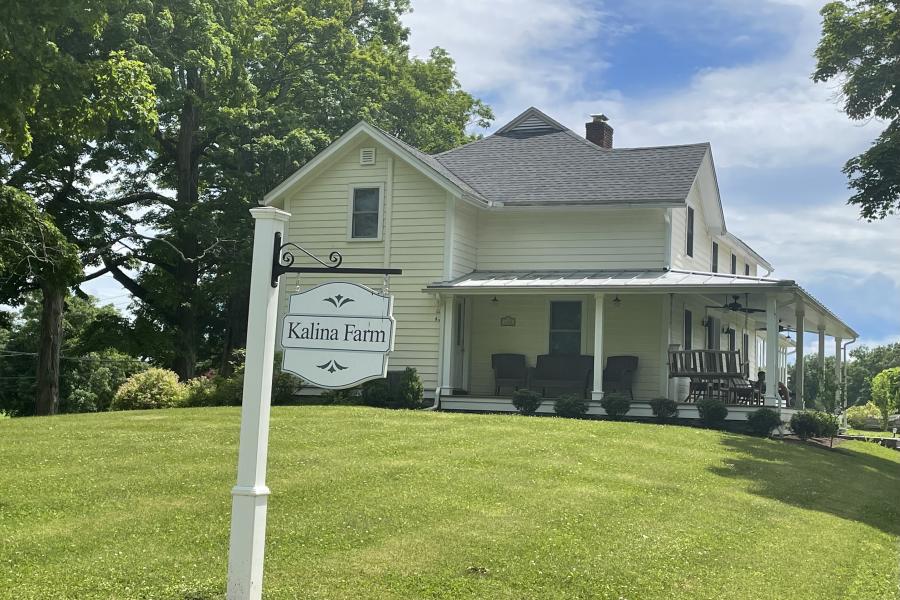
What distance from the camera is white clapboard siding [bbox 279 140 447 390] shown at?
23.2 metres

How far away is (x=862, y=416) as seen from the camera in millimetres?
43625

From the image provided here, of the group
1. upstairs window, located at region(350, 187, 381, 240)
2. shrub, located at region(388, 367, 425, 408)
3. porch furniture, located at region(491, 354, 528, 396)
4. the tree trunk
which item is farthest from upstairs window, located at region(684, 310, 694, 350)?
the tree trunk

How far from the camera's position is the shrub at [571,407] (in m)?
20.6

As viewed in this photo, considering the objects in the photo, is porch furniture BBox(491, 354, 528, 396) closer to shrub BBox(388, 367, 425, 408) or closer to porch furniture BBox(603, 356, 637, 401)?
porch furniture BBox(603, 356, 637, 401)

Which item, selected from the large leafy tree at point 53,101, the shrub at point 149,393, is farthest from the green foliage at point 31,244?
the shrub at point 149,393

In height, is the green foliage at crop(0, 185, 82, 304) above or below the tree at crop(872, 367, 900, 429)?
above

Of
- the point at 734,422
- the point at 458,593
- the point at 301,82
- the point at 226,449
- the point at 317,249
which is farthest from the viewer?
the point at 301,82

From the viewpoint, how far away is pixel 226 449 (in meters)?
13.7

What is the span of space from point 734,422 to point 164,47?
15887 millimetres

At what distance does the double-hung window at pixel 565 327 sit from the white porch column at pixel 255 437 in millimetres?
16689

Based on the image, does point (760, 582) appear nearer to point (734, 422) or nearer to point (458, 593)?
point (458, 593)

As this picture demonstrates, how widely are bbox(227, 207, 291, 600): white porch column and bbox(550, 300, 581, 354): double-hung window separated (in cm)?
1669

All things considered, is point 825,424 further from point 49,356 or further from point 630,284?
point 49,356

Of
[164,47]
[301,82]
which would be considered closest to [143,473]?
[164,47]
